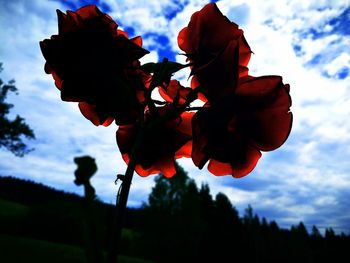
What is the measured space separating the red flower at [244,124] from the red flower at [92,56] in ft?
0.58

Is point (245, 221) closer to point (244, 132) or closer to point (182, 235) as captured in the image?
point (182, 235)

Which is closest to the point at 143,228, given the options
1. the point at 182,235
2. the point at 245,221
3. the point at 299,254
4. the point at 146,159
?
the point at 182,235

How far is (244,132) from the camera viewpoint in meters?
0.78

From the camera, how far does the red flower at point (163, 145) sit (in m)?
0.88

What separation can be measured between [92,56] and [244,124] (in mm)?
396

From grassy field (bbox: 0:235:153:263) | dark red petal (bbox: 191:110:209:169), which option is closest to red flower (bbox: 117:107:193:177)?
dark red petal (bbox: 191:110:209:169)

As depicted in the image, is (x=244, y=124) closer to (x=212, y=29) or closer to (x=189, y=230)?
(x=212, y=29)

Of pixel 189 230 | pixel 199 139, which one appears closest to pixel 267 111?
pixel 199 139

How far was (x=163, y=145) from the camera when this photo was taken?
896 millimetres

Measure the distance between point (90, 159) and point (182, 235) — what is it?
3326 centimetres

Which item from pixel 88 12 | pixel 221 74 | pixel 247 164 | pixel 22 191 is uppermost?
pixel 22 191

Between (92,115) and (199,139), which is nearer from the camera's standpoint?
(199,139)

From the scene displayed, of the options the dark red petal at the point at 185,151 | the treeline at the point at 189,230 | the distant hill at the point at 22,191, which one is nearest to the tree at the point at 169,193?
the treeline at the point at 189,230

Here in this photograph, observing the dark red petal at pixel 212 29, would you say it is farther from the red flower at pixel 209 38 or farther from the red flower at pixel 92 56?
the red flower at pixel 92 56
